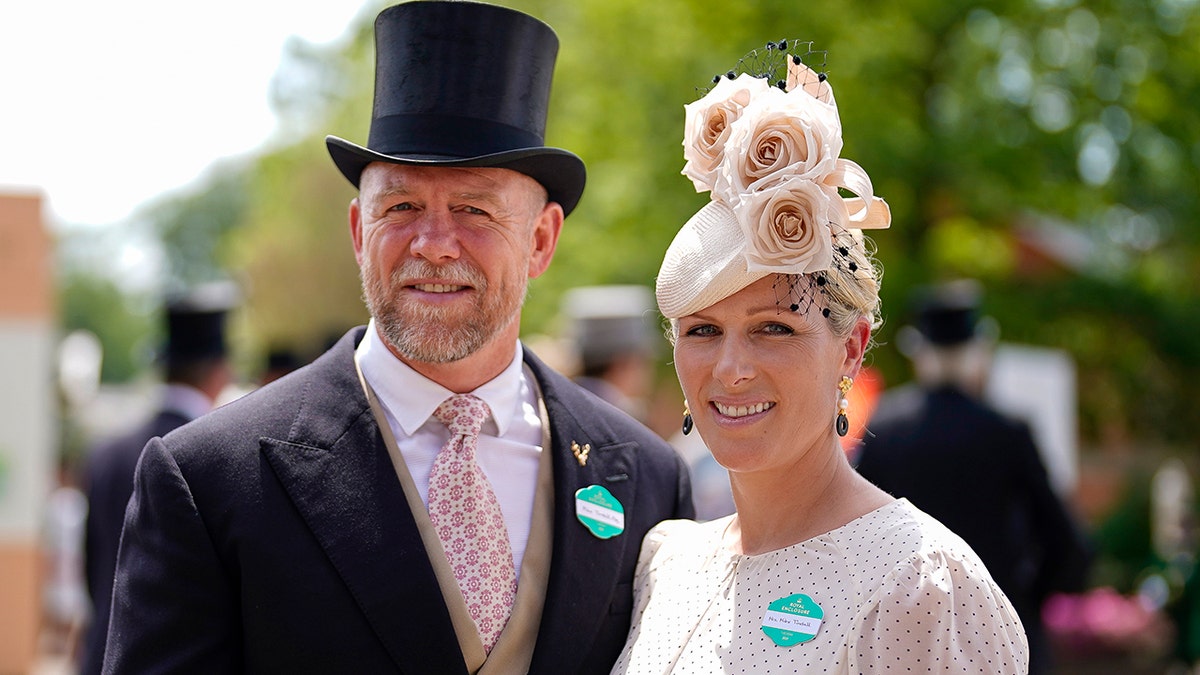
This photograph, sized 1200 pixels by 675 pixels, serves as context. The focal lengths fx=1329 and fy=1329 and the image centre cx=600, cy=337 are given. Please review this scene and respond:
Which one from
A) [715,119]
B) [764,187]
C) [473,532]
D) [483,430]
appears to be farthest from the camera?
[483,430]

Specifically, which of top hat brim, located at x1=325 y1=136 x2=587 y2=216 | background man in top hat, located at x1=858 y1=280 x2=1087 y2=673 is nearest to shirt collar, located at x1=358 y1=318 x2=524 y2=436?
top hat brim, located at x1=325 y1=136 x2=587 y2=216

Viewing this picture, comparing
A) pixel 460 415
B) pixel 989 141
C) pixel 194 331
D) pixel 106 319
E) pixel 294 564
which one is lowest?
pixel 106 319

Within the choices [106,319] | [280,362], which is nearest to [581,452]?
[280,362]

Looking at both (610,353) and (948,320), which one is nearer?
(948,320)

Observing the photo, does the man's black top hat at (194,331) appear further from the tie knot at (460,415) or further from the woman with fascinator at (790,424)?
the woman with fascinator at (790,424)

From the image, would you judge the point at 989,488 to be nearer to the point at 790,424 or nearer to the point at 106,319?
the point at 790,424

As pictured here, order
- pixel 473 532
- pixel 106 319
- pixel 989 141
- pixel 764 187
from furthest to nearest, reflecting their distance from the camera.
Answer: pixel 106 319 < pixel 989 141 < pixel 473 532 < pixel 764 187

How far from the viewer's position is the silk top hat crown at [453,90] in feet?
9.57

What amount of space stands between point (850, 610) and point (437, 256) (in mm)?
1147

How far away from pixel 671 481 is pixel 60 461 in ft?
64.4

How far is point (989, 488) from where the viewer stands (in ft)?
19.4

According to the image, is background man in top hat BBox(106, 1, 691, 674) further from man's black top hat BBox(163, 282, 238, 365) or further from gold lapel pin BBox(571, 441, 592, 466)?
man's black top hat BBox(163, 282, 238, 365)

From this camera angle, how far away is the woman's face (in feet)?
8.19

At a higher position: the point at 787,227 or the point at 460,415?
the point at 787,227
